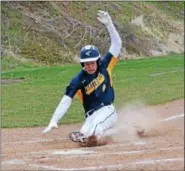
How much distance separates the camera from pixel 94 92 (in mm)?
9883

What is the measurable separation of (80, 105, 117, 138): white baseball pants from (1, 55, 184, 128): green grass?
9.79ft

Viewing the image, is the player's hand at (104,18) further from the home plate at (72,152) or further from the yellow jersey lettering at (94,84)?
the home plate at (72,152)

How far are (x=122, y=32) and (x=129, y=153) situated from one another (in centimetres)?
2883

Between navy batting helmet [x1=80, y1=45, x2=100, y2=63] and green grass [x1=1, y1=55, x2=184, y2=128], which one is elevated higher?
navy batting helmet [x1=80, y1=45, x2=100, y2=63]

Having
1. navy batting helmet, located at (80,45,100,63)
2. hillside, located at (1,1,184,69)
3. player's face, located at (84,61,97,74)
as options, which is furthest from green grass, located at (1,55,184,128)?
navy batting helmet, located at (80,45,100,63)

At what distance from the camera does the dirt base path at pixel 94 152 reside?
739 cm

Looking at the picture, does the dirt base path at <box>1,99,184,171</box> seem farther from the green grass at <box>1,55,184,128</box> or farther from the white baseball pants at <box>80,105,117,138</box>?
the green grass at <box>1,55,184,128</box>

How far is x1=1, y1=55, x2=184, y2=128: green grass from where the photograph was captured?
14312 mm

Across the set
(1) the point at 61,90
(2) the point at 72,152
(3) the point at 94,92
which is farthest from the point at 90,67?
(1) the point at 61,90

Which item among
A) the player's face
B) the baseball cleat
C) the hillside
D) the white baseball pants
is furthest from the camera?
the hillside

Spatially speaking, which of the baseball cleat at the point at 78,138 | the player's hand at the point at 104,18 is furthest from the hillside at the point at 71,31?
the baseball cleat at the point at 78,138

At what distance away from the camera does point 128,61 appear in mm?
33344

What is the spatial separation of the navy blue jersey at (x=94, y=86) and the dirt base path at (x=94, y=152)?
2.15ft

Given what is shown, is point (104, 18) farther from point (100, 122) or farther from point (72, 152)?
point (72, 152)
